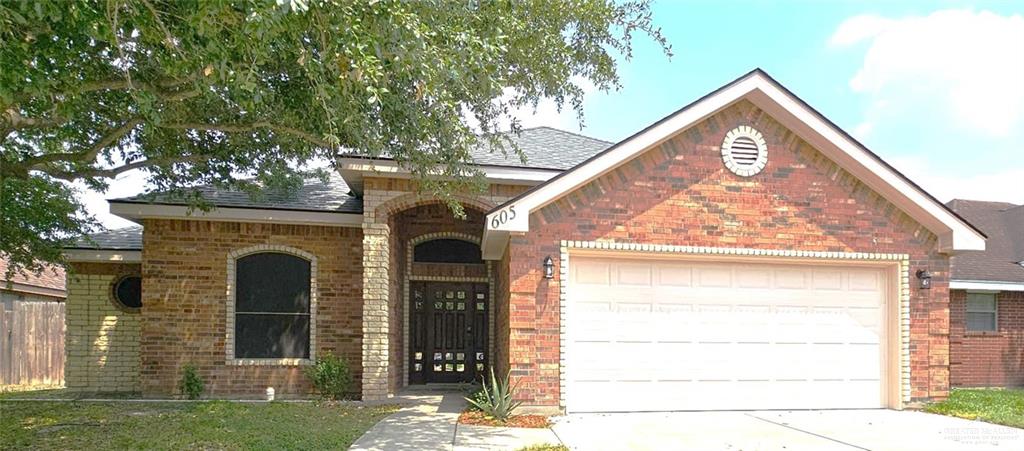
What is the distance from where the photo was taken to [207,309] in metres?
11.5

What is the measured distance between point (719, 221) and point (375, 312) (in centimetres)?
565

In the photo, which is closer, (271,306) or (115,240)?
Result: (271,306)

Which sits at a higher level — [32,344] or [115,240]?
[115,240]

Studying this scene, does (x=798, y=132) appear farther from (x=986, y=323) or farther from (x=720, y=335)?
(x=986, y=323)

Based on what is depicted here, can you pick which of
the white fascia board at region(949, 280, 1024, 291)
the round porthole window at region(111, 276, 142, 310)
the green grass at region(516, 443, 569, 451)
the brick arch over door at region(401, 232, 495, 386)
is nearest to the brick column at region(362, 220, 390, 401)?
the brick arch over door at region(401, 232, 495, 386)

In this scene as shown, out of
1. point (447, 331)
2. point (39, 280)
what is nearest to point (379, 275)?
point (447, 331)

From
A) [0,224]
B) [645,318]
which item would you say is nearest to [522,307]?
[645,318]

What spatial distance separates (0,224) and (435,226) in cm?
735

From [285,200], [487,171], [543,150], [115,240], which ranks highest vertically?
[543,150]

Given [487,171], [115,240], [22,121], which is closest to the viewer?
[22,121]

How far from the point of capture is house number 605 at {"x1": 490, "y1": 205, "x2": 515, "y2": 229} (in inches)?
337

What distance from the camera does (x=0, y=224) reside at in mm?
10562

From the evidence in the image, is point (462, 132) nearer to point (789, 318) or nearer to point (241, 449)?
point (241, 449)

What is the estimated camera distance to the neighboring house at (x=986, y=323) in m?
14.1
